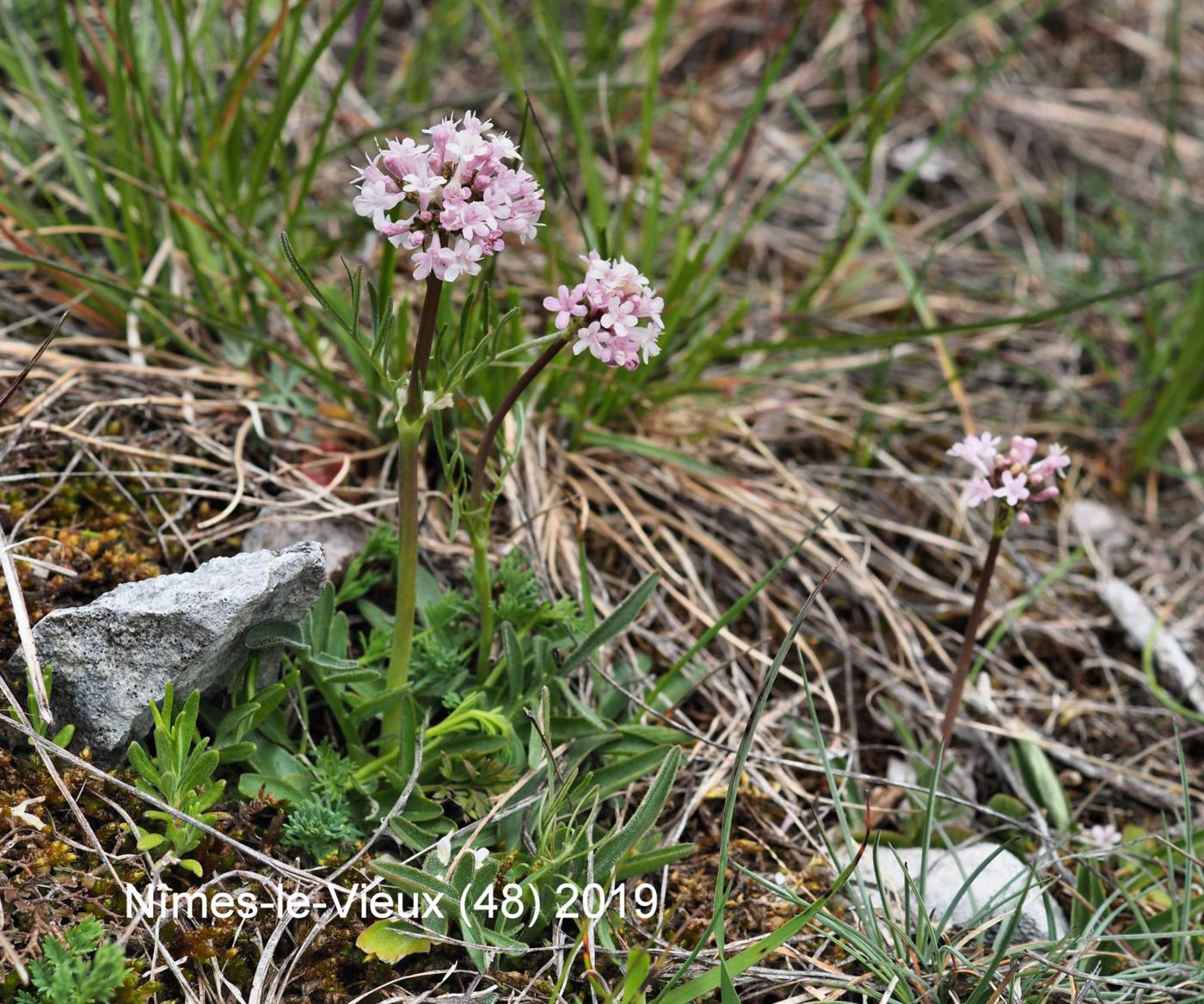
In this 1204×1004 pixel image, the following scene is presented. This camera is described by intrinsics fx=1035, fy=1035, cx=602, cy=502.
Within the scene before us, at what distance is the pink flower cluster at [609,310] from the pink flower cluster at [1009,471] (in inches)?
36.5

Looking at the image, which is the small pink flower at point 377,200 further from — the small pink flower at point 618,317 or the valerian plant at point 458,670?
the small pink flower at point 618,317

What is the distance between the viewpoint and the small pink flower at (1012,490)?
7.98 ft

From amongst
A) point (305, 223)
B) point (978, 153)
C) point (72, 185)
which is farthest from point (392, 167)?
point (978, 153)

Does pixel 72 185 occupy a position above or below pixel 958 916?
above

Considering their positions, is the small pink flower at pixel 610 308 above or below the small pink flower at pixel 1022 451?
above

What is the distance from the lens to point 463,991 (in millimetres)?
2041

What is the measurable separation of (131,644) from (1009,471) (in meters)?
2.02

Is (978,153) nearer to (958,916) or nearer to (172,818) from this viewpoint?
(958,916)

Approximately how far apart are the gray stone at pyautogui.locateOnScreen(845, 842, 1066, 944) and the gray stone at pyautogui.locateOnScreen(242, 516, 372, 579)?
1.45 meters

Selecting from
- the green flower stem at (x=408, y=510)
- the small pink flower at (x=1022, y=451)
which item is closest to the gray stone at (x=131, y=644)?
the green flower stem at (x=408, y=510)

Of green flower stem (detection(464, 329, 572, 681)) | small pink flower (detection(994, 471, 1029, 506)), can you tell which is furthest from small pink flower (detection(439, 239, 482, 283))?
small pink flower (detection(994, 471, 1029, 506))

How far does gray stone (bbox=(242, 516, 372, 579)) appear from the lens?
2.64m

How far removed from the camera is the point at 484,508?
223cm

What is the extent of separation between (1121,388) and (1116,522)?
595 mm
